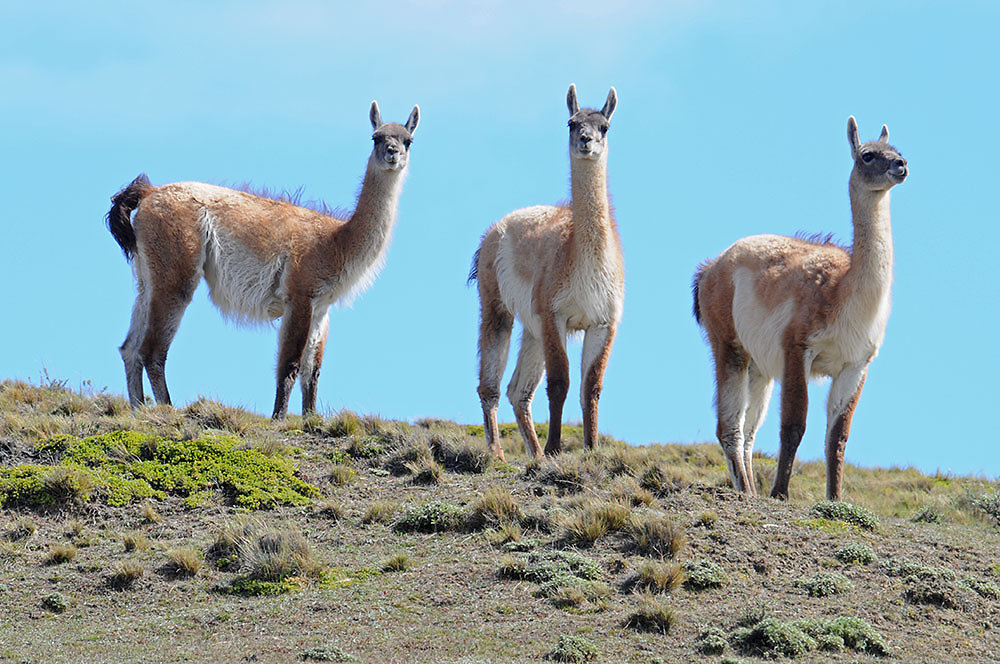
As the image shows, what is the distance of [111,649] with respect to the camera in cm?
872

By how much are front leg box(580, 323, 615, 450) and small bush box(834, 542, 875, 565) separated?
3.63 metres

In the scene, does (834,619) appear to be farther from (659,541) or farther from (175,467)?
(175,467)

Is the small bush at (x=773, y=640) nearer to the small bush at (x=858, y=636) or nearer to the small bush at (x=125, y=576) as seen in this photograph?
the small bush at (x=858, y=636)

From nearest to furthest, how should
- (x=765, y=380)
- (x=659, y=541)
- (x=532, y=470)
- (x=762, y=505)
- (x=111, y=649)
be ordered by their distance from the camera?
1. (x=111, y=649)
2. (x=659, y=541)
3. (x=762, y=505)
4. (x=532, y=470)
5. (x=765, y=380)

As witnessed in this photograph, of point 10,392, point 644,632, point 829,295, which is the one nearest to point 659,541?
point 644,632

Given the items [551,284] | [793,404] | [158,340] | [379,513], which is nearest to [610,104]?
[551,284]

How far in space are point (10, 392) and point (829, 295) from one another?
10.4m

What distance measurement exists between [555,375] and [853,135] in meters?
4.07

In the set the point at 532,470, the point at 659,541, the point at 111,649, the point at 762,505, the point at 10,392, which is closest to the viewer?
the point at 111,649

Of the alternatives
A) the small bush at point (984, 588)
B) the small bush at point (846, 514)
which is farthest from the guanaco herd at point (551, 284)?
the small bush at point (984, 588)

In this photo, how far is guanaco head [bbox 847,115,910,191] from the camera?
12070 millimetres

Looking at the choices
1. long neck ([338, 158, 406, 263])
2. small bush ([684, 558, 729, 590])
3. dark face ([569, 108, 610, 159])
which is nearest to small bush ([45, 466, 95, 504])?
long neck ([338, 158, 406, 263])

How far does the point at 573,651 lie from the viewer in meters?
8.29

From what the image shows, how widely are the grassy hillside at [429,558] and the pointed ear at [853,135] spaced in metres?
3.82
